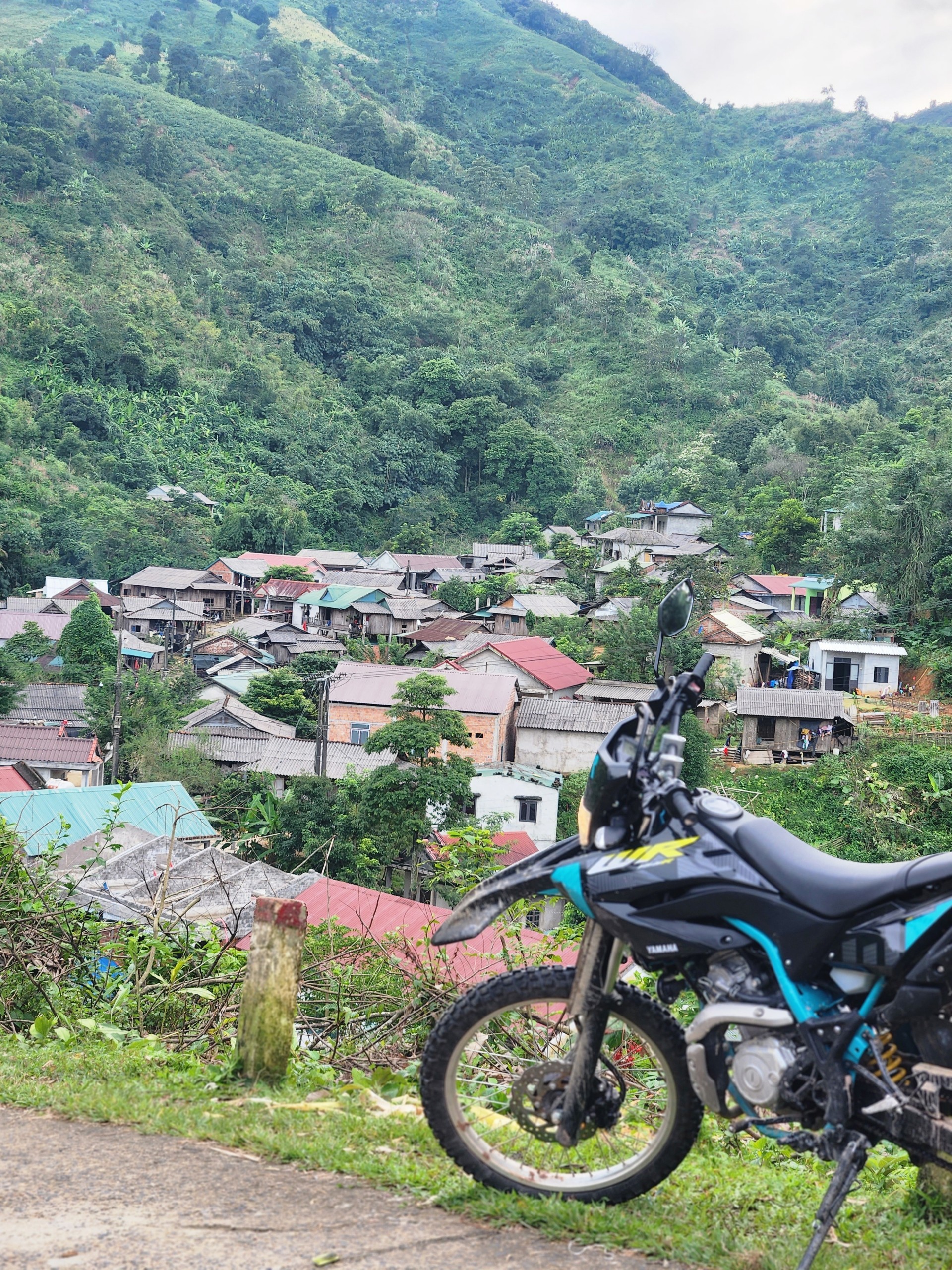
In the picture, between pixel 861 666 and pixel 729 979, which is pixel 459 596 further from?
pixel 729 979

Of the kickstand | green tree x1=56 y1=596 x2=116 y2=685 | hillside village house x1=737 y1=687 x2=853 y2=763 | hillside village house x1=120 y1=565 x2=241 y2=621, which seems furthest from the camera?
hillside village house x1=120 y1=565 x2=241 y2=621

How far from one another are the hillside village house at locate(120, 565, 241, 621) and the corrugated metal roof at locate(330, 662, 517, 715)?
1386 centimetres

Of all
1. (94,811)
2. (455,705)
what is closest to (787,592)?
(455,705)

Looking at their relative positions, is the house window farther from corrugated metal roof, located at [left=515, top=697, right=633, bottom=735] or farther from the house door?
the house door

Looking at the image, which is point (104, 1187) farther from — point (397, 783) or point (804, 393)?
point (804, 393)

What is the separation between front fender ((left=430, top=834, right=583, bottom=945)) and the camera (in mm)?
2291

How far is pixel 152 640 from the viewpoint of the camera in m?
30.0

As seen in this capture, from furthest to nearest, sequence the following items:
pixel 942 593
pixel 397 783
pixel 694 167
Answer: pixel 694 167 < pixel 942 593 < pixel 397 783

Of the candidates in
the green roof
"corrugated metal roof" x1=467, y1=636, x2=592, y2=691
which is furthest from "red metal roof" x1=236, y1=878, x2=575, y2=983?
the green roof

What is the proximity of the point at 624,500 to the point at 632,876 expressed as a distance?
47.9 metres

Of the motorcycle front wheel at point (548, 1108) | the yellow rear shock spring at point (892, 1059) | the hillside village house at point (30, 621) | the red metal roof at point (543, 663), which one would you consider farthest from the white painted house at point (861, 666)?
the yellow rear shock spring at point (892, 1059)

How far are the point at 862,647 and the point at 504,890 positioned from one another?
2211 centimetres

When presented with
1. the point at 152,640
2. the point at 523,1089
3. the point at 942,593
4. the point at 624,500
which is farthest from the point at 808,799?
the point at 624,500

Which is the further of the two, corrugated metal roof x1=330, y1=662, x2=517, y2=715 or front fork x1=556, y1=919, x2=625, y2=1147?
corrugated metal roof x1=330, y1=662, x2=517, y2=715
